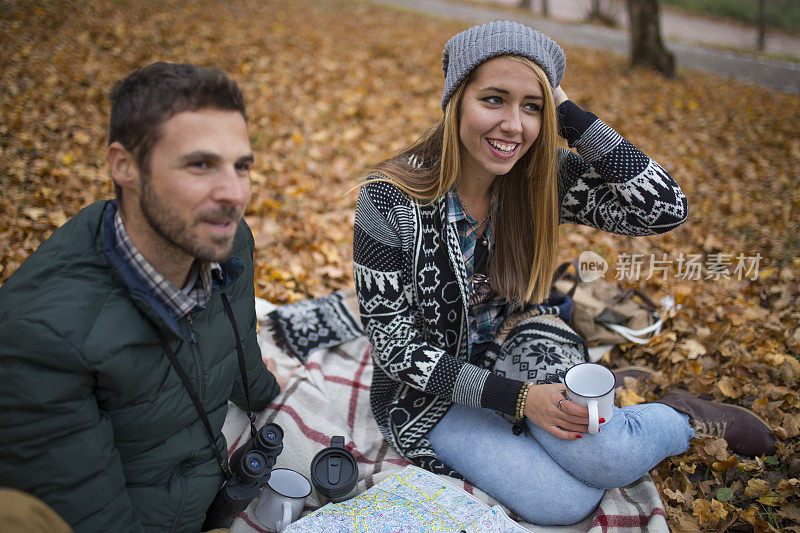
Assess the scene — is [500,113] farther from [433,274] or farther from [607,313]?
[607,313]

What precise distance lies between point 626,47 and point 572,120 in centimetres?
1226

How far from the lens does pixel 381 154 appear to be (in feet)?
21.3

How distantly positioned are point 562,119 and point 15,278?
2281 millimetres

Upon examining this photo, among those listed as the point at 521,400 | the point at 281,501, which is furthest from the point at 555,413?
the point at 281,501

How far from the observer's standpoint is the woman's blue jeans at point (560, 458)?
90.0 inches

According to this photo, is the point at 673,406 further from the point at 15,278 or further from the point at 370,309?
the point at 15,278

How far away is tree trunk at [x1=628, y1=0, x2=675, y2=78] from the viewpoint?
9.55 metres

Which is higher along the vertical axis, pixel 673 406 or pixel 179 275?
pixel 179 275

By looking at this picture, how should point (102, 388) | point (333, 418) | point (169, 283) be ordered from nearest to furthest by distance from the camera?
point (102, 388) → point (169, 283) → point (333, 418)

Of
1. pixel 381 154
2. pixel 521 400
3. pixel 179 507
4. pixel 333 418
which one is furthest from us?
pixel 381 154

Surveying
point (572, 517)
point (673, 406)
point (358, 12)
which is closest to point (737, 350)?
point (673, 406)

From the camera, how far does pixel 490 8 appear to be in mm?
18422

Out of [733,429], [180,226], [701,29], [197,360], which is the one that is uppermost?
[180,226]

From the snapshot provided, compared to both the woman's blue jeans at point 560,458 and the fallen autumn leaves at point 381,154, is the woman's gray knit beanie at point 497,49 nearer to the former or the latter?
the woman's blue jeans at point 560,458
